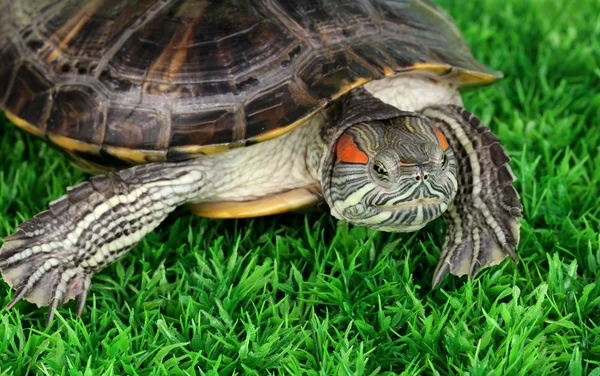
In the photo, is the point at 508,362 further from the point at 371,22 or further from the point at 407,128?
the point at 371,22

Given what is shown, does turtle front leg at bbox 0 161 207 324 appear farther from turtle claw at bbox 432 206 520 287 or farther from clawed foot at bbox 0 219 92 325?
turtle claw at bbox 432 206 520 287

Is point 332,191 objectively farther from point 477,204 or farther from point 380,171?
point 477,204

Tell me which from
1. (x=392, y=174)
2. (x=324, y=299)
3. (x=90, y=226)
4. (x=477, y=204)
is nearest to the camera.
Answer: (x=392, y=174)

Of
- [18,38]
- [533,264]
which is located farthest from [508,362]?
[18,38]

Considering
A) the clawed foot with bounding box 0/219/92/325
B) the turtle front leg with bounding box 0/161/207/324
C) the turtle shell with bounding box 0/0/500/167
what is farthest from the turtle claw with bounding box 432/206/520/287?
the clawed foot with bounding box 0/219/92/325

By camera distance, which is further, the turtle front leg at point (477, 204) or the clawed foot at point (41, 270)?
the turtle front leg at point (477, 204)

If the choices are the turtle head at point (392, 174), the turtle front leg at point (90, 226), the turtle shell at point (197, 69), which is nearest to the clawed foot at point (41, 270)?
the turtle front leg at point (90, 226)

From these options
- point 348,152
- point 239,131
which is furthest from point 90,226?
point 348,152

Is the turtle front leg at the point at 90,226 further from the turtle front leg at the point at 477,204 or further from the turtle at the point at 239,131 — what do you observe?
the turtle front leg at the point at 477,204
